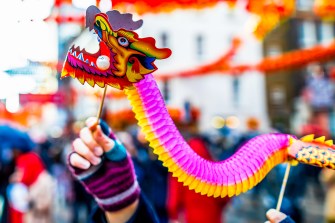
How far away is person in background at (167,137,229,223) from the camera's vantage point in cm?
458

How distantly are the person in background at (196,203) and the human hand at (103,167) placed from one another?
287cm

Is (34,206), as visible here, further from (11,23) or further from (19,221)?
(11,23)

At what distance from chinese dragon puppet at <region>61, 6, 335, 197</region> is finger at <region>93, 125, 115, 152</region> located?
32cm

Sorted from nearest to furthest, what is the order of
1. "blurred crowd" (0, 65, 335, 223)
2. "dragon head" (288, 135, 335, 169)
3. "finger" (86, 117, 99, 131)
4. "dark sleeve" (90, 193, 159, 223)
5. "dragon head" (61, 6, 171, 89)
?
"dragon head" (61, 6, 171, 89)
"dragon head" (288, 135, 335, 169)
"finger" (86, 117, 99, 131)
"dark sleeve" (90, 193, 159, 223)
"blurred crowd" (0, 65, 335, 223)

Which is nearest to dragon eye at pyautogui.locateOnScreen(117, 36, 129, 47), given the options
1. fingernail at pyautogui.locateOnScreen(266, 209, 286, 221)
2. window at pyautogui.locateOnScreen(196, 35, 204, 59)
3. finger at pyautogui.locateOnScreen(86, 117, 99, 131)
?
finger at pyautogui.locateOnScreen(86, 117, 99, 131)

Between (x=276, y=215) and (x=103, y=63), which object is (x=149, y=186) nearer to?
(x=276, y=215)

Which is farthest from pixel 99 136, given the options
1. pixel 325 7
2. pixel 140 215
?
pixel 325 7

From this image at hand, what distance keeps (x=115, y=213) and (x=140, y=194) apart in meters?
0.13

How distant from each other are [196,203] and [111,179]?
3.10 m

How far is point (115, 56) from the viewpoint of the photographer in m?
1.25

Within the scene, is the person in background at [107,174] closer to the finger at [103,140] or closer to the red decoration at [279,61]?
the finger at [103,140]

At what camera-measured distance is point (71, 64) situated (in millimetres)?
1283

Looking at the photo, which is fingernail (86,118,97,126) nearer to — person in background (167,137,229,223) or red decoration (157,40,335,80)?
person in background (167,137,229,223)

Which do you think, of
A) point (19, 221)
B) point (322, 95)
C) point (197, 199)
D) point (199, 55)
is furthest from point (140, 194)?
point (199, 55)
